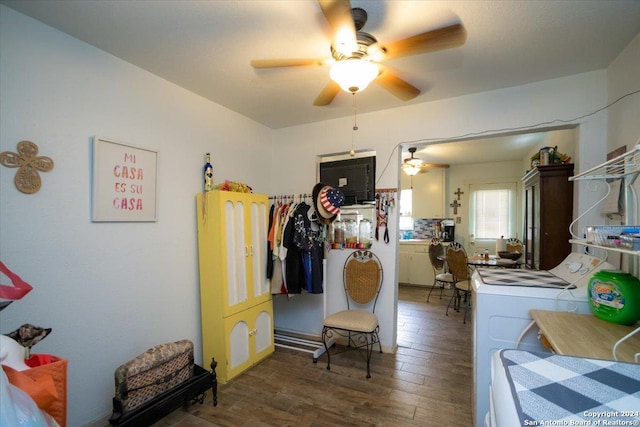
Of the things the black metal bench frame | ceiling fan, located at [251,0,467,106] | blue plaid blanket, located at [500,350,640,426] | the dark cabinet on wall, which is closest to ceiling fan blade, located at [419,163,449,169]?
the dark cabinet on wall

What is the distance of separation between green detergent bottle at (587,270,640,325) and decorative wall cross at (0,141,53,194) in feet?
9.71

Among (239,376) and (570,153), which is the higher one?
(570,153)

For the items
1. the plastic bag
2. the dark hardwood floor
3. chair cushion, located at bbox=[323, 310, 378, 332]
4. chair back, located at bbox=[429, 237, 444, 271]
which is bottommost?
the dark hardwood floor

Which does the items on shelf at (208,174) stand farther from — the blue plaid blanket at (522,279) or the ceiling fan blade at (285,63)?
the blue plaid blanket at (522,279)

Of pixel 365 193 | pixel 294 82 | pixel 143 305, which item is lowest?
pixel 143 305

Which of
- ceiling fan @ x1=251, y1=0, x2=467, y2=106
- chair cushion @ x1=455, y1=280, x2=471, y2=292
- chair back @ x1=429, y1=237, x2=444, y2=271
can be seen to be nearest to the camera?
ceiling fan @ x1=251, y1=0, x2=467, y2=106

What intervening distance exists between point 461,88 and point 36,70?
2872 mm

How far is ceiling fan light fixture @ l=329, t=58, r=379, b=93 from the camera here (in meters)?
1.39

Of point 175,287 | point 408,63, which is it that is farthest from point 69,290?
point 408,63

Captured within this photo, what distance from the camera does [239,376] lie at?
7.97 feet

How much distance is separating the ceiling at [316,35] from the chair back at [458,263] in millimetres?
2351

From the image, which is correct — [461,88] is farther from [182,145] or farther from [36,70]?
[36,70]

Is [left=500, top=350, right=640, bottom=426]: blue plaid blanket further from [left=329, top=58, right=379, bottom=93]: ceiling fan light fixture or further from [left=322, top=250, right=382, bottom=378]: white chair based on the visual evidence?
[left=322, top=250, right=382, bottom=378]: white chair

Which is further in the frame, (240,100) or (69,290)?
(240,100)
